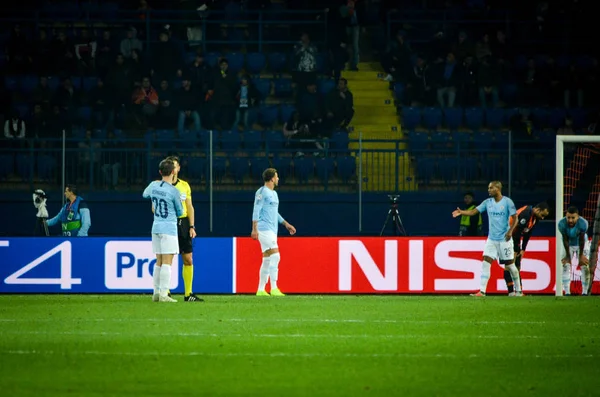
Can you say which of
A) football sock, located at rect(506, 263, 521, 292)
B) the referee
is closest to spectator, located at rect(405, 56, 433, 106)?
football sock, located at rect(506, 263, 521, 292)

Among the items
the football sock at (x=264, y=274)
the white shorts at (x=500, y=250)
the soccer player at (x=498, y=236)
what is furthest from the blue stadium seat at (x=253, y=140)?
the white shorts at (x=500, y=250)

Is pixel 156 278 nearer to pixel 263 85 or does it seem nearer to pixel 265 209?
pixel 265 209

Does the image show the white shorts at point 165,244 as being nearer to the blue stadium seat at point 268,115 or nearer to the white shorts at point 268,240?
the white shorts at point 268,240

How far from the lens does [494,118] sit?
85.6ft

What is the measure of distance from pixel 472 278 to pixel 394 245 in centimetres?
147

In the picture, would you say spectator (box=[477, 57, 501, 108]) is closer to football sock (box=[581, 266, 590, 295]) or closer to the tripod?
the tripod

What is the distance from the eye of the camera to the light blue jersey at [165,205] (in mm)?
15234

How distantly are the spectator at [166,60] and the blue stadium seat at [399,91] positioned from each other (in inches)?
206

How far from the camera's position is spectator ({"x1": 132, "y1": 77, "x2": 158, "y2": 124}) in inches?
990

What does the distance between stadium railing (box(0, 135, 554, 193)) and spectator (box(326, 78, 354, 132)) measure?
134cm

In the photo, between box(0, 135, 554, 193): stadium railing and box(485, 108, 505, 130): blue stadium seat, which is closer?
box(0, 135, 554, 193): stadium railing

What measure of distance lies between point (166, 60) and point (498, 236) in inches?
419

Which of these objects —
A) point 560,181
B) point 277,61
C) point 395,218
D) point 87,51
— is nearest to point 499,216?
point 560,181

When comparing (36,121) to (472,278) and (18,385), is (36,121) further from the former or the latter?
(18,385)
